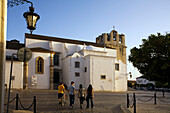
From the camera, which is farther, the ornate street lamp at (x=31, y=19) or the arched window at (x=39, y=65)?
the arched window at (x=39, y=65)

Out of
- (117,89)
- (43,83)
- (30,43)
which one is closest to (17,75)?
(43,83)

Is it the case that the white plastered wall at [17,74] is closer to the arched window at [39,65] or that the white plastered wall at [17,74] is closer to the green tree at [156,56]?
the arched window at [39,65]

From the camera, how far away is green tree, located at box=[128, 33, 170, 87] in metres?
9.15

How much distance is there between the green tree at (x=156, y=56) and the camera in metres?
9.15

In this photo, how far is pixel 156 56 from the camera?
31.1 feet

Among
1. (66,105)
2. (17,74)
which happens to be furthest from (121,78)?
(66,105)

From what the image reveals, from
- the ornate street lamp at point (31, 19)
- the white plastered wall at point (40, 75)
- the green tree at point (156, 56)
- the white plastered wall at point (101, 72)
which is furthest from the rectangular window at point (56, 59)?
the ornate street lamp at point (31, 19)

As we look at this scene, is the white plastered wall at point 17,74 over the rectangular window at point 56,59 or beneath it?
beneath

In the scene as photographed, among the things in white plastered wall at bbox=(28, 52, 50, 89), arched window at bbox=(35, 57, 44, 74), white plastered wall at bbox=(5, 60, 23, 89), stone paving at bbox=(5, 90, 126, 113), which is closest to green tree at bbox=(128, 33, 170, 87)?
stone paving at bbox=(5, 90, 126, 113)

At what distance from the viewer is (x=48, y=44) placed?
124ft

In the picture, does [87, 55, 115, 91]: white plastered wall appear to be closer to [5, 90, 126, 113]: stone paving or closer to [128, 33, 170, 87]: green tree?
[5, 90, 126, 113]: stone paving

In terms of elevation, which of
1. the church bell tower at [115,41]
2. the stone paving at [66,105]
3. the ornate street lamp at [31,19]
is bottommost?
the stone paving at [66,105]

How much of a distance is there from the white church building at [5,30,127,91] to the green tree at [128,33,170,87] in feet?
72.4

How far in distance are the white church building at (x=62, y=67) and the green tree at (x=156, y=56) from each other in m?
22.1
